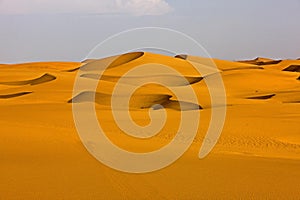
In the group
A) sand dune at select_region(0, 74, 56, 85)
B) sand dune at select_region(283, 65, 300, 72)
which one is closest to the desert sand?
sand dune at select_region(0, 74, 56, 85)

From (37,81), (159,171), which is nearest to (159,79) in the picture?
(37,81)

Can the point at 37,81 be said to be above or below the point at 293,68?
below

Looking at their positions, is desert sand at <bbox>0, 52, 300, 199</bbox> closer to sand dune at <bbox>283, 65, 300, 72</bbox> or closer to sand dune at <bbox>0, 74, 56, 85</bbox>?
sand dune at <bbox>0, 74, 56, 85</bbox>

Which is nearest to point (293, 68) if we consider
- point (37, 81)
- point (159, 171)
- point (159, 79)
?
point (159, 79)

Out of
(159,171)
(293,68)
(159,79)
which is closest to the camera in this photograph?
(159,171)

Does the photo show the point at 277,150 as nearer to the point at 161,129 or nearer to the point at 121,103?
the point at 161,129

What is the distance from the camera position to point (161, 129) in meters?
14.3

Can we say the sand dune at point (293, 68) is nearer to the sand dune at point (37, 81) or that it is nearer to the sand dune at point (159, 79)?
the sand dune at point (159, 79)

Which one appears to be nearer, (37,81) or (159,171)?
(159,171)

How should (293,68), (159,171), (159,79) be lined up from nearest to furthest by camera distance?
1. (159,171)
2. (159,79)
3. (293,68)

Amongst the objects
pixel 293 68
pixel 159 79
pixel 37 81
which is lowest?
pixel 159 79

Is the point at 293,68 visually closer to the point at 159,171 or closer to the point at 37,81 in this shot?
the point at 37,81

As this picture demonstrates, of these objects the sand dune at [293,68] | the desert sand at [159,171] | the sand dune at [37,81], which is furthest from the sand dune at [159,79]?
the sand dune at [293,68]

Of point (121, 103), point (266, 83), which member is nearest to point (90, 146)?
point (121, 103)
